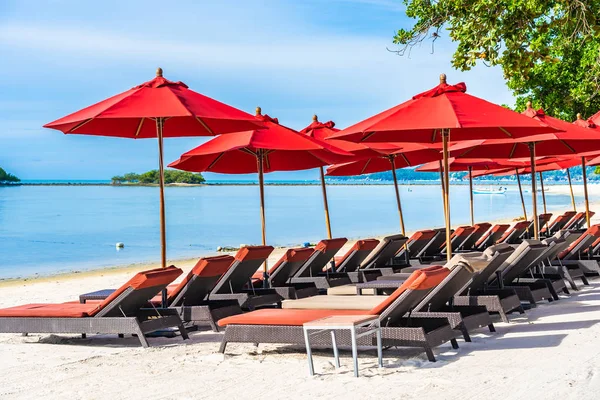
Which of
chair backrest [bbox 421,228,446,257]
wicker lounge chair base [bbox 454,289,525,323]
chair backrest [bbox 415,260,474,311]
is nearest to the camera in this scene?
chair backrest [bbox 415,260,474,311]

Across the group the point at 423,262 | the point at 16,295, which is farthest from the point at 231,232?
the point at 423,262

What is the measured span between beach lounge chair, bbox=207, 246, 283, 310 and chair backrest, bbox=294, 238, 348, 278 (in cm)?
108

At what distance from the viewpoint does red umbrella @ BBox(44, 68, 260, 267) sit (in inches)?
261

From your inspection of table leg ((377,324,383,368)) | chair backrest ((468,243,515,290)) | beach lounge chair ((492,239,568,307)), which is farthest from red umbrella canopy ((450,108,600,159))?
table leg ((377,324,383,368))

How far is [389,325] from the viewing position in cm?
554

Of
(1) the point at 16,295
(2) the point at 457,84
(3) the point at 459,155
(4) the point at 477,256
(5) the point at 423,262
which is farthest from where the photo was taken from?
(1) the point at 16,295

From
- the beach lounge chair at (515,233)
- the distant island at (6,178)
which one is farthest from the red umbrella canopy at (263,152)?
the distant island at (6,178)

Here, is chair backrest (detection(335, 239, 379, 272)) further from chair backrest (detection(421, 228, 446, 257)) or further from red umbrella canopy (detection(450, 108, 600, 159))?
red umbrella canopy (detection(450, 108, 600, 159))

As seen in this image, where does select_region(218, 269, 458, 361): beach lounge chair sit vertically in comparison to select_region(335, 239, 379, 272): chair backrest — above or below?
below

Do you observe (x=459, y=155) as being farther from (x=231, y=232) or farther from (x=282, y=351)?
(x=231, y=232)

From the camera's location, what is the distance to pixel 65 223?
159 feet

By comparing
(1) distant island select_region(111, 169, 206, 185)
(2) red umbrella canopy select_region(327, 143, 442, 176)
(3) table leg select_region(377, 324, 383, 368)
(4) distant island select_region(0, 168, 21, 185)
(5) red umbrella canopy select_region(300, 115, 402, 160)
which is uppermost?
(4) distant island select_region(0, 168, 21, 185)

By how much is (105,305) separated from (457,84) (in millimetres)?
3857

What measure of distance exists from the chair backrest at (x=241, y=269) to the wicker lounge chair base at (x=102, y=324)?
714mm
